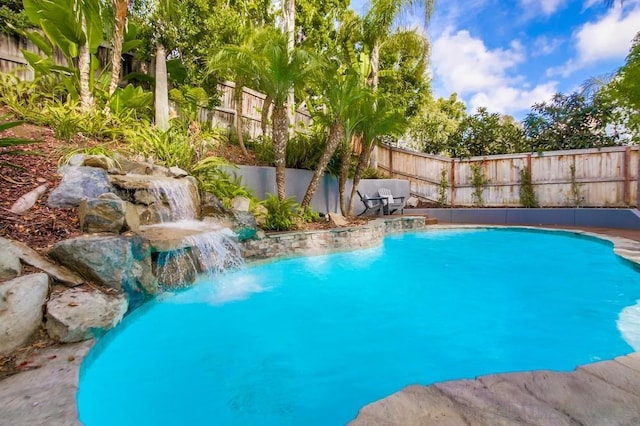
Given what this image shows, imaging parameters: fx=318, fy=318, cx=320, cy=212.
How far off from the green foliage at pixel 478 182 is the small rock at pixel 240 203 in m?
7.97

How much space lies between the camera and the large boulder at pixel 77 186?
363cm

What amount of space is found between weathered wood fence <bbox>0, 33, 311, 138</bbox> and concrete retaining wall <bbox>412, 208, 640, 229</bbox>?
18.0ft

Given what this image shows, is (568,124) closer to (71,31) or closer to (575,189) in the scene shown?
(575,189)

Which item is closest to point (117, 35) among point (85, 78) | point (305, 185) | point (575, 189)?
point (85, 78)

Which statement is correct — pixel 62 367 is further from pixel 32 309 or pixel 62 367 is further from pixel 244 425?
pixel 244 425

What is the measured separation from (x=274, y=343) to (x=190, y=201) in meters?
3.19

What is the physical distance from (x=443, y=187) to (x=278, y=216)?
719 centimetres

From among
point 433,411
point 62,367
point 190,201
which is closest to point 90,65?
point 190,201

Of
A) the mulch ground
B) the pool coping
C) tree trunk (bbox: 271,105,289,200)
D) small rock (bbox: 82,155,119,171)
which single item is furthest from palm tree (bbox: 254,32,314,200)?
the pool coping

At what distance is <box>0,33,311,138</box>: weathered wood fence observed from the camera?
20.2ft

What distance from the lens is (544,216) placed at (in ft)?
29.2

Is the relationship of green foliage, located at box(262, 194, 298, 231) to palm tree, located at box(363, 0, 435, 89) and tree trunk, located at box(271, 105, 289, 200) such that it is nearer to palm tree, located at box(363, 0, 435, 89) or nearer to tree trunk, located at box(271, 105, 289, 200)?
tree trunk, located at box(271, 105, 289, 200)

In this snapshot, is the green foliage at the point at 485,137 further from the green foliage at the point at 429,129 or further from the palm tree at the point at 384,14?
the palm tree at the point at 384,14

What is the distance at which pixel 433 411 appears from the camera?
1296 mm
